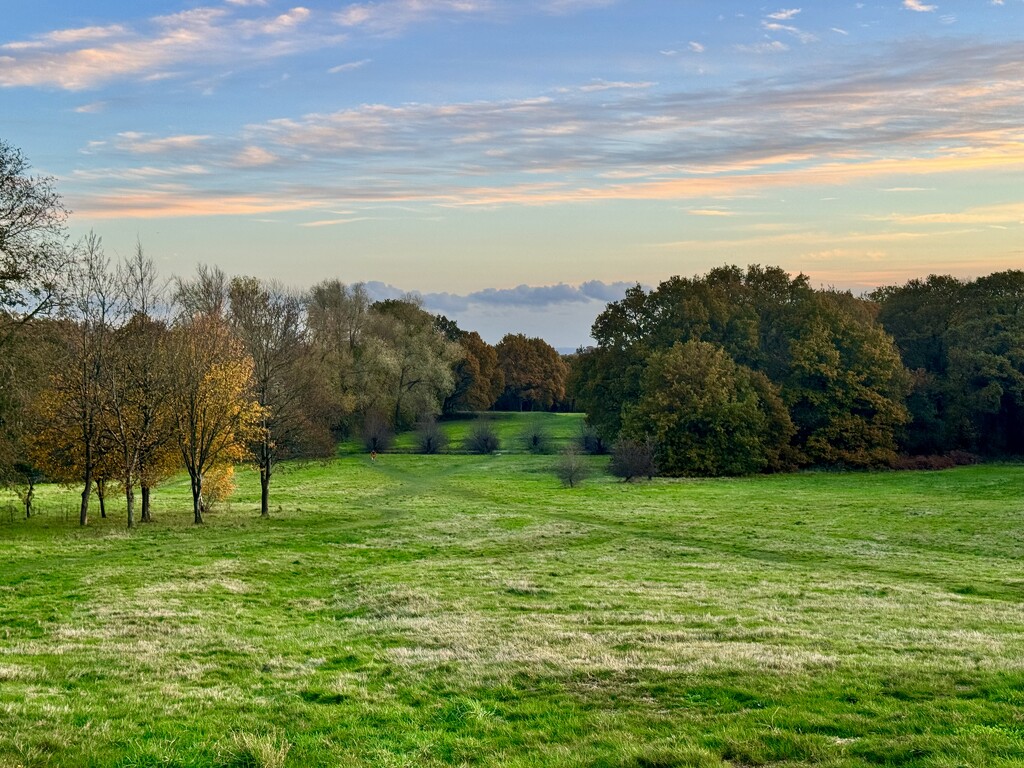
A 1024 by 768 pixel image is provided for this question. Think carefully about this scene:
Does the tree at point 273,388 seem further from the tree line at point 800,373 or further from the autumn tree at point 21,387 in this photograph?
the tree line at point 800,373

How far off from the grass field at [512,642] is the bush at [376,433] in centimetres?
4626

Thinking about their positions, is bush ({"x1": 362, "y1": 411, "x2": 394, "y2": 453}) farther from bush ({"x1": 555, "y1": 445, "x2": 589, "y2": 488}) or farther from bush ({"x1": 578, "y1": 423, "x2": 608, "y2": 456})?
bush ({"x1": 555, "y1": 445, "x2": 589, "y2": 488})

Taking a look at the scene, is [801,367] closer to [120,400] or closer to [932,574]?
[932,574]

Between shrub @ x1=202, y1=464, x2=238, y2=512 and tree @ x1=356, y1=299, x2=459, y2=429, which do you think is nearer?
shrub @ x1=202, y1=464, x2=238, y2=512

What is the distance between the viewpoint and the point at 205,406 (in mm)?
39781

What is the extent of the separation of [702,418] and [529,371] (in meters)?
66.6

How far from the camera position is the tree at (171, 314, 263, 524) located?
3953 centimetres

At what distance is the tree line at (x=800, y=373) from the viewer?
225 ft

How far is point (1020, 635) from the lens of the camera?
16594 millimetres

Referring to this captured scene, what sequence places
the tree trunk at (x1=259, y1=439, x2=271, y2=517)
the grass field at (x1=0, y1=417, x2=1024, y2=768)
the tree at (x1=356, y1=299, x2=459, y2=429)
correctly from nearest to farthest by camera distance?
1. the grass field at (x1=0, y1=417, x2=1024, y2=768)
2. the tree trunk at (x1=259, y1=439, x2=271, y2=517)
3. the tree at (x1=356, y1=299, x2=459, y2=429)

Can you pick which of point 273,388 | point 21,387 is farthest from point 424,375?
point 21,387

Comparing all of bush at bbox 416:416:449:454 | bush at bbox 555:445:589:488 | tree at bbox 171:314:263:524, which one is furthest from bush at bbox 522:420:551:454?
tree at bbox 171:314:263:524

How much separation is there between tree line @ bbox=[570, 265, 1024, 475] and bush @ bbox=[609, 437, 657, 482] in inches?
140

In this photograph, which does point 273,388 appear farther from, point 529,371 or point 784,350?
point 529,371
